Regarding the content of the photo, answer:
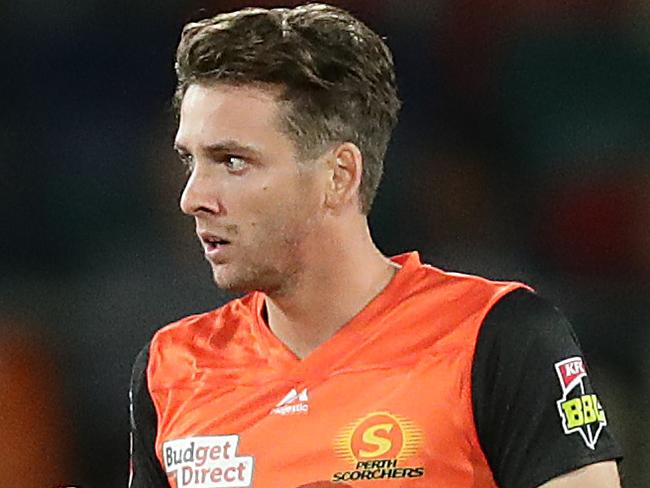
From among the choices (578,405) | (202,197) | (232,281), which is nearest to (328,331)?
(232,281)

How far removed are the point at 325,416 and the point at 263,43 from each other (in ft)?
1.70

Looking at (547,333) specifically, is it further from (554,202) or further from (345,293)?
(554,202)

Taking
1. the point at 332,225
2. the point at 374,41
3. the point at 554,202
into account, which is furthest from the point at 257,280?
the point at 554,202

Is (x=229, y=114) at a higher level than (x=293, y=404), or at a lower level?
higher

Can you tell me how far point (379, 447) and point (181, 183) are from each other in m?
1.74

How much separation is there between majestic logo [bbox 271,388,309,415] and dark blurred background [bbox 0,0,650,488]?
4.36ft

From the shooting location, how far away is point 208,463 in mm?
1795

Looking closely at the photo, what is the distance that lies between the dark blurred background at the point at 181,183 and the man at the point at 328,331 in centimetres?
127

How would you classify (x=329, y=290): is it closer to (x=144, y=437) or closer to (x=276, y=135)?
(x=276, y=135)

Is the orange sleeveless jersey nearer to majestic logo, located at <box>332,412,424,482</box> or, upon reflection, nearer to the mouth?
majestic logo, located at <box>332,412,424,482</box>

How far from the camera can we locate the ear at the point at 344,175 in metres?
1.82

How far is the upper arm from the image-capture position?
5.26 ft

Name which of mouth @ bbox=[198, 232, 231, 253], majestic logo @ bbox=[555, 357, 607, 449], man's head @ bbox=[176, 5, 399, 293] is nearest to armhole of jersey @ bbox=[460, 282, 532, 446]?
majestic logo @ bbox=[555, 357, 607, 449]

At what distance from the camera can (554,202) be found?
10.7 ft
